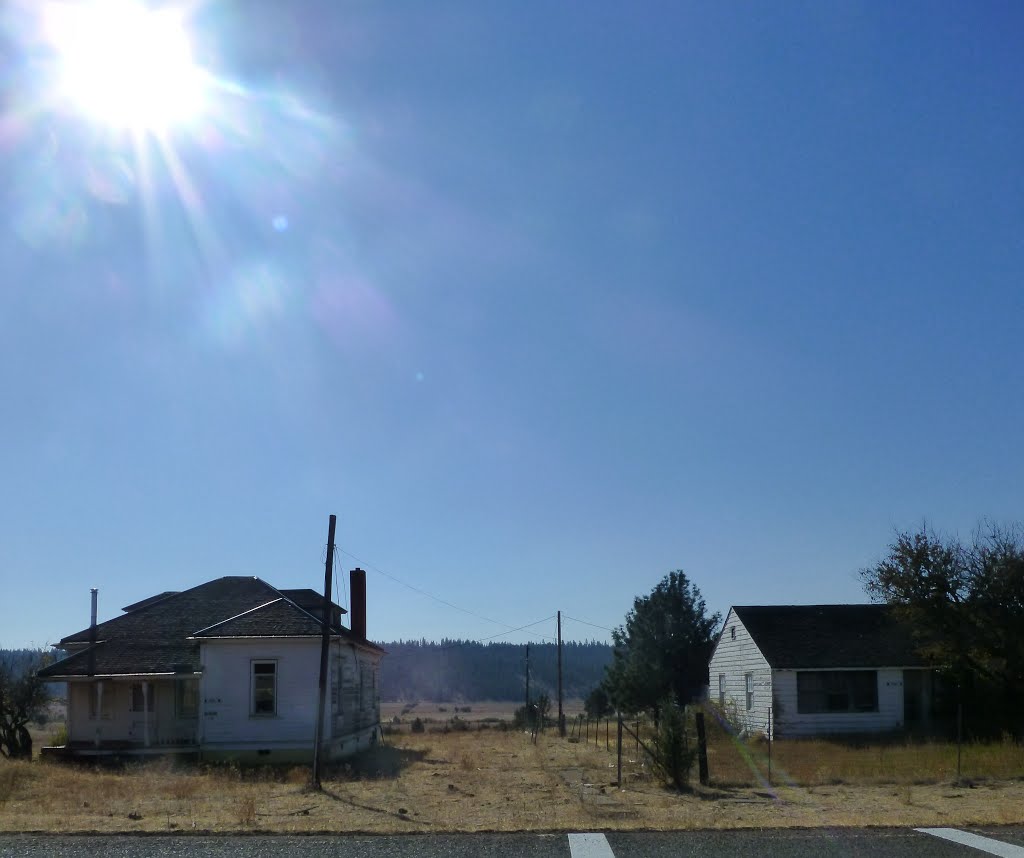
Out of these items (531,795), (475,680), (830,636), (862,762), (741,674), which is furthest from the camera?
(475,680)

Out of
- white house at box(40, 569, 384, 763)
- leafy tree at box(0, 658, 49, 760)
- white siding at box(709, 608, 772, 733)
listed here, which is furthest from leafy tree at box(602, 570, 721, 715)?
leafy tree at box(0, 658, 49, 760)

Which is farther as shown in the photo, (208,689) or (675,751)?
(208,689)

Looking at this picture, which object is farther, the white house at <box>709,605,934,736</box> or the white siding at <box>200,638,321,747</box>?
the white house at <box>709,605,934,736</box>

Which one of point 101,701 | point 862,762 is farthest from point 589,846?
point 101,701

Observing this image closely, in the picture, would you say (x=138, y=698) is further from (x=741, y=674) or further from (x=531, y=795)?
(x=741, y=674)

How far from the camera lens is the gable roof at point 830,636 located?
105 feet

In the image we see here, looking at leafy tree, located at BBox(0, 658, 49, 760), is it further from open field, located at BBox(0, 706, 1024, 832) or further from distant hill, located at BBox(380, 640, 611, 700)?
distant hill, located at BBox(380, 640, 611, 700)

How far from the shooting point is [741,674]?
35.4 m

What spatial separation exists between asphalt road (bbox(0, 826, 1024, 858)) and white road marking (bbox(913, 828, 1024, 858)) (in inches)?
0.4

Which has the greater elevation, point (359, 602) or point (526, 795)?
point (359, 602)

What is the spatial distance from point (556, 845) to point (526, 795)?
22.3 ft

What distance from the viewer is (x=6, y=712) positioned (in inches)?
1125

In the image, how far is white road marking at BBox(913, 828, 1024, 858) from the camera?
1050cm

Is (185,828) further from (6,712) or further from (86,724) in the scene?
(6,712)
